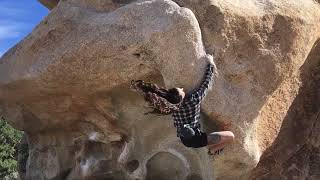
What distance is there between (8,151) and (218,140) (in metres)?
13.7

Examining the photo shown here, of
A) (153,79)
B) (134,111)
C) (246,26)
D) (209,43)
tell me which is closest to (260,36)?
(246,26)

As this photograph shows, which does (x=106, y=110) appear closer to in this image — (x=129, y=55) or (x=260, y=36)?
(x=129, y=55)

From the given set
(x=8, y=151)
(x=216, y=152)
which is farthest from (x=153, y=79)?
(x=8, y=151)

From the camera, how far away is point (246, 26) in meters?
5.26

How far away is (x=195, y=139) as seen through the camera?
439 centimetres

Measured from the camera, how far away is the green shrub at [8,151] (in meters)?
16.1

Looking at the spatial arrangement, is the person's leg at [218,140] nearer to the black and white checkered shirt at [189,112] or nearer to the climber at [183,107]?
the climber at [183,107]

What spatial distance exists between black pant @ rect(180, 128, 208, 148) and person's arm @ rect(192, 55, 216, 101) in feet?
0.90

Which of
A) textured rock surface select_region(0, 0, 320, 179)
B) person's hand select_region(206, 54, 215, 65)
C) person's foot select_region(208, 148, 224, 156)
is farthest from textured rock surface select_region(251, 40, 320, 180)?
person's hand select_region(206, 54, 215, 65)

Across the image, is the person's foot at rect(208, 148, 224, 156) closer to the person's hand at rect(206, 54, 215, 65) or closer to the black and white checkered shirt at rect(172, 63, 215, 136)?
the black and white checkered shirt at rect(172, 63, 215, 136)

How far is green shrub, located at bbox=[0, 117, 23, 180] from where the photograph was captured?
16078mm

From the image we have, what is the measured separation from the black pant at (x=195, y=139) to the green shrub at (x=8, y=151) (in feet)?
40.8

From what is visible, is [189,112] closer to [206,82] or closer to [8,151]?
[206,82]

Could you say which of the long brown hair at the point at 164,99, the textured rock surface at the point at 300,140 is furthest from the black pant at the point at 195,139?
the textured rock surface at the point at 300,140
